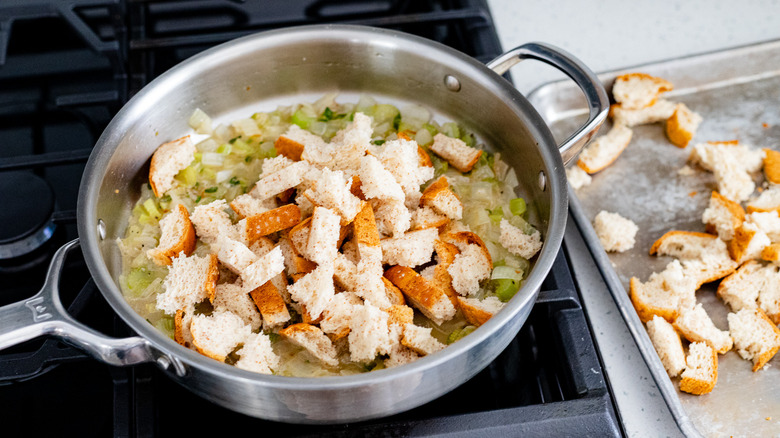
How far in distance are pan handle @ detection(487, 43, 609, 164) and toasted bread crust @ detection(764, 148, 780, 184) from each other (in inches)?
22.1

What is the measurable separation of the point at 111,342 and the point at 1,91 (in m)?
1.02

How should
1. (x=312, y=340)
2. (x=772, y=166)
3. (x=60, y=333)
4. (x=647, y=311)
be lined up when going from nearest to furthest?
(x=60, y=333) → (x=312, y=340) → (x=647, y=311) → (x=772, y=166)

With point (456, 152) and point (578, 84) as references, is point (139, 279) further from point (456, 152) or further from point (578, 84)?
point (578, 84)

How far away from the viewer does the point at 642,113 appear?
1.65m

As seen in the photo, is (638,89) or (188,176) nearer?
(188,176)

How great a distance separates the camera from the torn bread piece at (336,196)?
1144 millimetres

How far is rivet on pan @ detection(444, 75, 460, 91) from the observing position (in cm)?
142

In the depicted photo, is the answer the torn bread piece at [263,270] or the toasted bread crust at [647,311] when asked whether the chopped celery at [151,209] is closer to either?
the torn bread piece at [263,270]

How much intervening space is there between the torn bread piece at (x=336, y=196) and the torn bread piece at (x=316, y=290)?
0.11m

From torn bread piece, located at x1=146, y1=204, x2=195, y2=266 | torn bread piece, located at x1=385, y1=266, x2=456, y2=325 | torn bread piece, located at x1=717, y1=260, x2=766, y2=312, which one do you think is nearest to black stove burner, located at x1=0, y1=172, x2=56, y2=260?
torn bread piece, located at x1=146, y1=204, x2=195, y2=266

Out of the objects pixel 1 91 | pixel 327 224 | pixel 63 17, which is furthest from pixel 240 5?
pixel 327 224

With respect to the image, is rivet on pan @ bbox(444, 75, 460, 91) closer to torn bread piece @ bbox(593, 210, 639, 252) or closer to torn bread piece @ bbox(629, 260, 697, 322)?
torn bread piece @ bbox(593, 210, 639, 252)

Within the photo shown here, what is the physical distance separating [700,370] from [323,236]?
71 centimetres

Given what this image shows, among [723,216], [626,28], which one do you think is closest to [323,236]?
[723,216]
